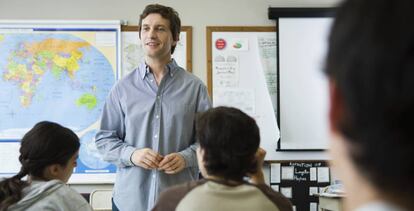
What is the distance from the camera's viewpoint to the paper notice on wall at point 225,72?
3.92 meters

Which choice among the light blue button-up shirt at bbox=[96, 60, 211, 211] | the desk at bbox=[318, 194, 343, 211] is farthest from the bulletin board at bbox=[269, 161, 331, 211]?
the light blue button-up shirt at bbox=[96, 60, 211, 211]

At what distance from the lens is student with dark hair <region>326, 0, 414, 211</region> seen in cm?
33

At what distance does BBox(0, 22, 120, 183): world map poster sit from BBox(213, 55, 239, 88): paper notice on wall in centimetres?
86

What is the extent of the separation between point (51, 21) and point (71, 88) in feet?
1.98

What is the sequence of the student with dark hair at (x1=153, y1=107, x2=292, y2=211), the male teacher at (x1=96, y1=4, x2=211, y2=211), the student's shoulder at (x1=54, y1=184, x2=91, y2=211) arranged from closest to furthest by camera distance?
the student with dark hair at (x1=153, y1=107, x2=292, y2=211) → the student's shoulder at (x1=54, y1=184, x2=91, y2=211) → the male teacher at (x1=96, y1=4, x2=211, y2=211)

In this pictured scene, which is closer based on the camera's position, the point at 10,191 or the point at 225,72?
the point at 10,191

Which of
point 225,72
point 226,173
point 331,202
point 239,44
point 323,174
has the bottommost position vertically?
point 331,202

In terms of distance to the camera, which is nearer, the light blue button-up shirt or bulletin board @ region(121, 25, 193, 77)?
the light blue button-up shirt

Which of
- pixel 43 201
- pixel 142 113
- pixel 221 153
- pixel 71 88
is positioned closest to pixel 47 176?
pixel 43 201

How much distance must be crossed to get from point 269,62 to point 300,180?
1072mm

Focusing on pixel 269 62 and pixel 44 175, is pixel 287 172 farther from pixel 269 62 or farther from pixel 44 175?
pixel 44 175

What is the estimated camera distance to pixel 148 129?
178cm

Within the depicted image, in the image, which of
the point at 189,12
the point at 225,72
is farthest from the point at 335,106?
the point at 189,12

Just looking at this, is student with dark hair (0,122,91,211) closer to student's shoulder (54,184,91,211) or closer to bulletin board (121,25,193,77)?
student's shoulder (54,184,91,211)
